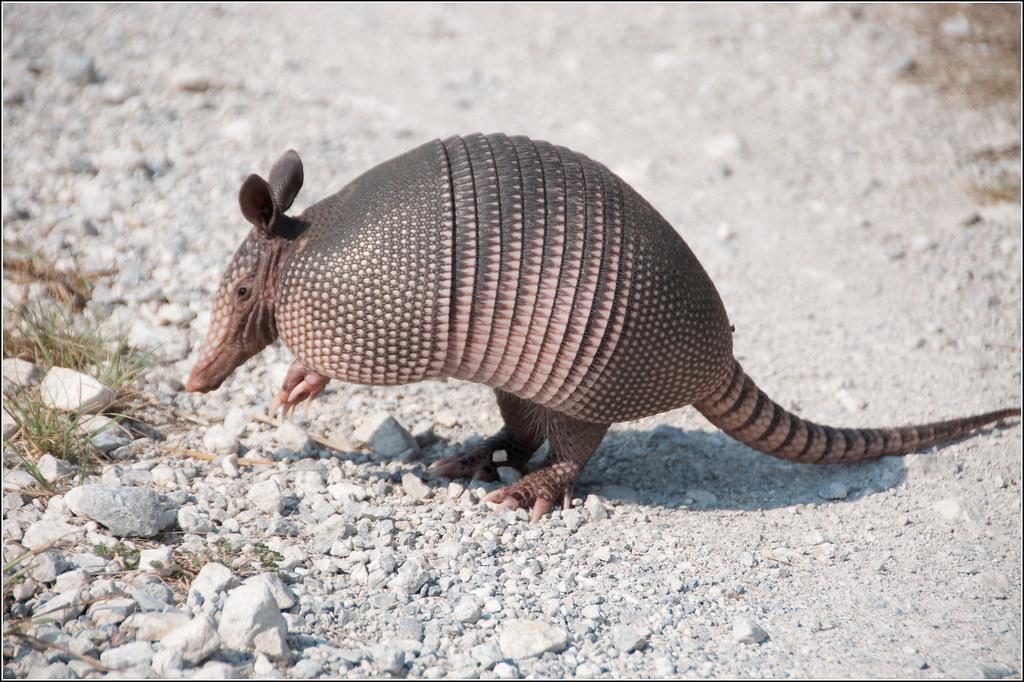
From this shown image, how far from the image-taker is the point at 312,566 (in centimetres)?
444

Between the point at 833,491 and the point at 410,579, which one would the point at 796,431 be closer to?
the point at 833,491

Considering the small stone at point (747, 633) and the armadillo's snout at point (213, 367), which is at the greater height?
the armadillo's snout at point (213, 367)

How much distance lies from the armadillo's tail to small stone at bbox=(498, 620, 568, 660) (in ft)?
6.47

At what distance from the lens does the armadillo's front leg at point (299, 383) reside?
535 cm

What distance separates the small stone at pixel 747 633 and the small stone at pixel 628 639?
1.37 feet

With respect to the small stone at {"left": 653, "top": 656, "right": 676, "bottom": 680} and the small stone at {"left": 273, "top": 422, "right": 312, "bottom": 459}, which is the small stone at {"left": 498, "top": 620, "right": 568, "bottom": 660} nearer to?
the small stone at {"left": 653, "top": 656, "right": 676, "bottom": 680}

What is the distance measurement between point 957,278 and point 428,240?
535cm

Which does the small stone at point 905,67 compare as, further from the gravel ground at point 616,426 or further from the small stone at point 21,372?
the small stone at point 21,372

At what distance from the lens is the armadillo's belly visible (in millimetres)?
4879

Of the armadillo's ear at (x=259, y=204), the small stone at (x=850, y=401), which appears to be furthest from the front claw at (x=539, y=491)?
the small stone at (x=850, y=401)

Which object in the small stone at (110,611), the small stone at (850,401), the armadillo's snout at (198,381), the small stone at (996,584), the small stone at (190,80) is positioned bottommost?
the small stone at (996,584)

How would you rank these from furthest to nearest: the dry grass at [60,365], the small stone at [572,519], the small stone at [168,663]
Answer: the small stone at [572,519], the dry grass at [60,365], the small stone at [168,663]

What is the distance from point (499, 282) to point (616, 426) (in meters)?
2.31

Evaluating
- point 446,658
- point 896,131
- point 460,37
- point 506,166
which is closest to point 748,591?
point 446,658
